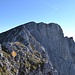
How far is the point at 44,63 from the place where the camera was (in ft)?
567

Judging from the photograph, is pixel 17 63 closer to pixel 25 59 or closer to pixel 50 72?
pixel 25 59

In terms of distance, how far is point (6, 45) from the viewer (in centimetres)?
16250

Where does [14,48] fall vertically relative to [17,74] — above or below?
above

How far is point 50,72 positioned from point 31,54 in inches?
843

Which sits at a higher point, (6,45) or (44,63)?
(6,45)

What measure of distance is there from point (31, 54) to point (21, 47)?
1102 centimetres

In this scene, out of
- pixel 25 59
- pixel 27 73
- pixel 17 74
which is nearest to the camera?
pixel 17 74

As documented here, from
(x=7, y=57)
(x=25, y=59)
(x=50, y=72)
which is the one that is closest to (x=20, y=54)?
(x=25, y=59)

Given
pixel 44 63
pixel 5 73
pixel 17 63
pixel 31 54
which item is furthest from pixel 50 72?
pixel 5 73

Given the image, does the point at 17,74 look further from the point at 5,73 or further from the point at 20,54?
the point at 20,54

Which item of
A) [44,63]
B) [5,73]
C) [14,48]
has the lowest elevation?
[5,73]

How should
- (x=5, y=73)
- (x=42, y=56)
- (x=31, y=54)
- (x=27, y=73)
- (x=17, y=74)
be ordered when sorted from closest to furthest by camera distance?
(x=5, y=73)
(x=17, y=74)
(x=27, y=73)
(x=31, y=54)
(x=42, y=56)

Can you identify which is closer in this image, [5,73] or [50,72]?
[5,73]

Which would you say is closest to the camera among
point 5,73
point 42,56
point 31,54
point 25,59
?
point 5,73
